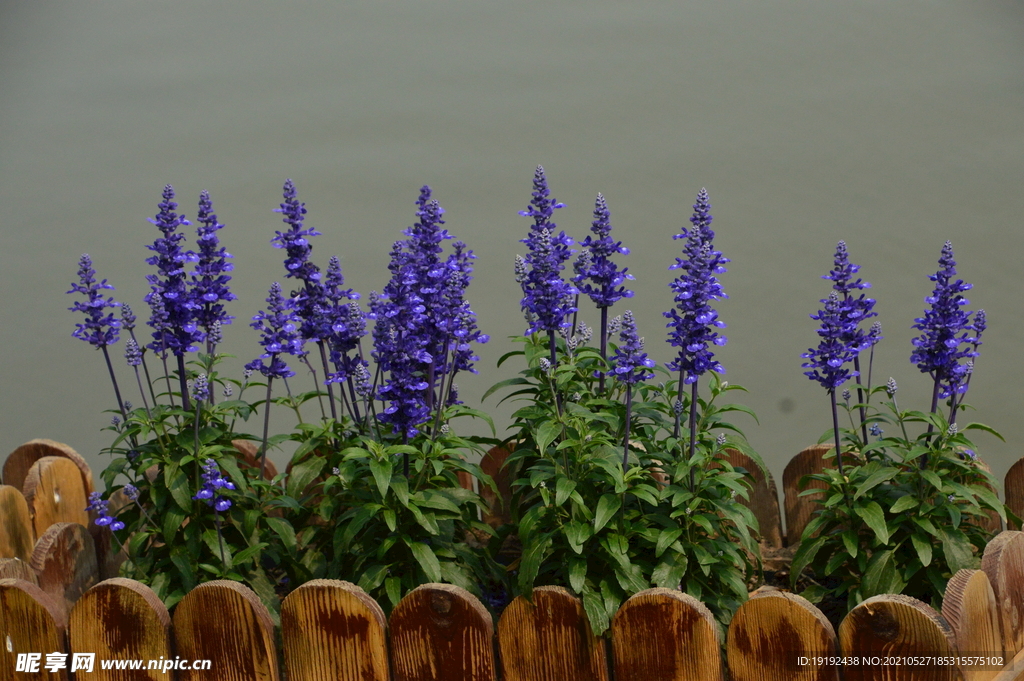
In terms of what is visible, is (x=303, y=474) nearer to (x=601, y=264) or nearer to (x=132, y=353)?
(x=132, y=353)

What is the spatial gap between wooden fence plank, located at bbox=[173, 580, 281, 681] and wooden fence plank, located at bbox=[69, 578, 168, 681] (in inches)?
2.2

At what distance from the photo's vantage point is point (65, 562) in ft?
10.5

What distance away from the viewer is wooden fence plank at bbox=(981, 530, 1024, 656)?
2770 millimetres

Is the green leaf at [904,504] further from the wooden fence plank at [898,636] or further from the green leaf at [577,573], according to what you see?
the green leaf at [577,573]

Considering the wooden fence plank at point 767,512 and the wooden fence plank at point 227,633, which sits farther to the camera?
the wooden fence plank at point 767,512

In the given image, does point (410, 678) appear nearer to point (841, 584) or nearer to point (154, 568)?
point (154, 568)

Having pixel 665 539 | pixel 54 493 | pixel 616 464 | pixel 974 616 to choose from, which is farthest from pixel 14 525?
pixel 974 616

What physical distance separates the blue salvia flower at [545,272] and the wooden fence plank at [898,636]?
3.64 ft

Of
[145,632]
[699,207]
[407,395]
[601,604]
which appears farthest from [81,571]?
[699,207]

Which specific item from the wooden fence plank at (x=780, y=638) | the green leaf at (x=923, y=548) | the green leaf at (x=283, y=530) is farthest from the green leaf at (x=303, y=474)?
the green leaf at (x=923, y=548)

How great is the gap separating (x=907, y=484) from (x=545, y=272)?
1.33m

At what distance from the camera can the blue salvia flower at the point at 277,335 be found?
9.95 ft

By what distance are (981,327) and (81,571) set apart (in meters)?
2.94

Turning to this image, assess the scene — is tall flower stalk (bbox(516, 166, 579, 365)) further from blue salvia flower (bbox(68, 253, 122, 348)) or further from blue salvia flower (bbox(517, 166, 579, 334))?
blue salvia flower (bbox(68, 253, 122, 348))
